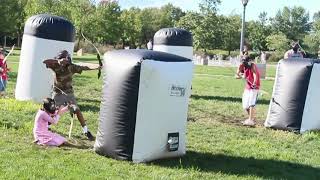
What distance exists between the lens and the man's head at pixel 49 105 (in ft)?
29.7

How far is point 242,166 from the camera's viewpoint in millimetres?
8453

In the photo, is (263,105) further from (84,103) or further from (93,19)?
(93,19)

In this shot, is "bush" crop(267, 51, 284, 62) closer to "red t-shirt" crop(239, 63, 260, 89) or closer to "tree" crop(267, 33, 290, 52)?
"tree" crop(267, 33, 290, 52)

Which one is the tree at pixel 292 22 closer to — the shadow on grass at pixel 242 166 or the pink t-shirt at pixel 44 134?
the shadow on grass at pixel 242 166

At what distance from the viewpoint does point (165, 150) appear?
841 centimetres

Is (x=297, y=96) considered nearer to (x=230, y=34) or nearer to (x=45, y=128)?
(x=45, y=128)

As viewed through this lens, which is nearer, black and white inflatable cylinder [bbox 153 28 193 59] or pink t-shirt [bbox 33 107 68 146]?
pink t-shirt [bbox 33 107 68 146]

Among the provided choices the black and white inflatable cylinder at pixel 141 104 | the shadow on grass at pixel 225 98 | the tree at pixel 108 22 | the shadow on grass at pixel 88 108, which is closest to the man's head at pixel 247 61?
the shadow on grass at pixel 88 108

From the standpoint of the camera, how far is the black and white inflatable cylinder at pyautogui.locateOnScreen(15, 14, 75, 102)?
Result: 13547 millimetres

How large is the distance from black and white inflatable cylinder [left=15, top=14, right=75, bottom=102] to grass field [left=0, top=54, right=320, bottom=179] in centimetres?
63

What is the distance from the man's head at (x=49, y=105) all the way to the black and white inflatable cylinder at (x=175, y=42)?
7.92 metres

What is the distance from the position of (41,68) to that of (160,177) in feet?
23.8

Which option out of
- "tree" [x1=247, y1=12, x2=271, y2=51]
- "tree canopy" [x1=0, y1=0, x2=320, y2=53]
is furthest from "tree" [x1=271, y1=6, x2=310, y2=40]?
"tree" [x1=247, y1=12, x2=271, y2=51]

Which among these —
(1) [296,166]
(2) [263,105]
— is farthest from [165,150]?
(2) [263,105]
